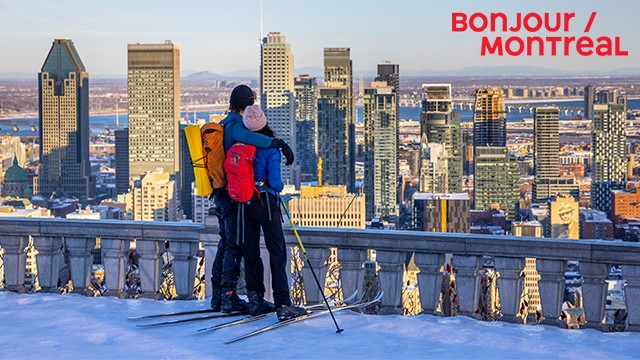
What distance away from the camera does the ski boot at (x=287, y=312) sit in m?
7.70

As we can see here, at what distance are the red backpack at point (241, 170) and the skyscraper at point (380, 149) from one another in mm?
117362

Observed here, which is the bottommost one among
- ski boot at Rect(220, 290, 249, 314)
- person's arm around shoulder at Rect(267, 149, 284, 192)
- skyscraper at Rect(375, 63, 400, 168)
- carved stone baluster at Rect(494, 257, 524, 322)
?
ski boot at Rect(220, 290, 249, 314)

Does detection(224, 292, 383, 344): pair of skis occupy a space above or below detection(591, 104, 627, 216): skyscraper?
below

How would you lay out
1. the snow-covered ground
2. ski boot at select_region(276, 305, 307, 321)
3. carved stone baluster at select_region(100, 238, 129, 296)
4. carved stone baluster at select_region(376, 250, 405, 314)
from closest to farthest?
the snow-covered ground
ski boot at select_region(276, 305, 307, 321)
carved stone baluster at select_region(376, 250, 405, 314)
carved stone baluster at select_region(100, 238, 129, 296)

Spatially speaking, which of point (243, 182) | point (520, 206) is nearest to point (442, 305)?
point (243, 182)

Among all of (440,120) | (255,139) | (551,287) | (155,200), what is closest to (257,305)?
(255,139)

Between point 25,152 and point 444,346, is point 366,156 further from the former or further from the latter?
point 444,346

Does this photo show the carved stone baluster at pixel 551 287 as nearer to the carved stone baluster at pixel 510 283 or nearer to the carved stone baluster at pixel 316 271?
the carved stone baluster at pixel 510 283

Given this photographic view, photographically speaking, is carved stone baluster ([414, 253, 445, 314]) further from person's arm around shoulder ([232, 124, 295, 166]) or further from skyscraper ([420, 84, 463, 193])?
skyscraper ([420, 84, 463, 193])

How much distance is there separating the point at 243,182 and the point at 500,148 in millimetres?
142736

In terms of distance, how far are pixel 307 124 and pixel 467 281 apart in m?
177

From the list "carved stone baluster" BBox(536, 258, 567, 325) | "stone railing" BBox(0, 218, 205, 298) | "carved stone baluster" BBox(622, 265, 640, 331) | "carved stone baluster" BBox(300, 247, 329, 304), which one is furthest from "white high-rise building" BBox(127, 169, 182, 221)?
"carved stone baluster" BBox(622, 265, 640, 331)

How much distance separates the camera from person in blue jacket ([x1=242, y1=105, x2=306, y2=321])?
7.62 metres

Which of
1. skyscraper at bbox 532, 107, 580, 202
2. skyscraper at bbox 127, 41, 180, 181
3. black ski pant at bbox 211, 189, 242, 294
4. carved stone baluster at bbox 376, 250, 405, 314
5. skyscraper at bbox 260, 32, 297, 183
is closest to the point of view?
black ski pant at bbox 211, 189, 242, 294
